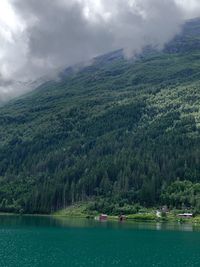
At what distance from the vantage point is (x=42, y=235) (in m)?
169

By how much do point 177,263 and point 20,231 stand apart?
8507cm

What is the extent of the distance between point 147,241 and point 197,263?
3974cm

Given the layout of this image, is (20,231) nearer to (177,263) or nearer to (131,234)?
(131,234)

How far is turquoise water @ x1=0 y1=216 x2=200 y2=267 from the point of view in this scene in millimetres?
113806

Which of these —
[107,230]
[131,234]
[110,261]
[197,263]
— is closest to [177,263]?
[197,263]

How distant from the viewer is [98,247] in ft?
452

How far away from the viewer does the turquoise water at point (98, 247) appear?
373 feet

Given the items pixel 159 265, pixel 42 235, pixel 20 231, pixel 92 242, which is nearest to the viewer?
pixel 159 265

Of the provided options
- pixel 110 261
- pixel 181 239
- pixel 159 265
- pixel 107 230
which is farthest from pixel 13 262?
pixel 107 230

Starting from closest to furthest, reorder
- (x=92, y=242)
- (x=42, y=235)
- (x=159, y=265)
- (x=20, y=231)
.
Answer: (x=159, y=265) → (x=92, y=242) → (x=42, y=235) → (x=20, y=231)

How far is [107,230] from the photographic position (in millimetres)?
187125

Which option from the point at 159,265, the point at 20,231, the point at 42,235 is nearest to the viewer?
the point at 159,265

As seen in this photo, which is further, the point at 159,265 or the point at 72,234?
the point at 72,234

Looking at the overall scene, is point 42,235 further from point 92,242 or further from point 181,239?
point 181,239
